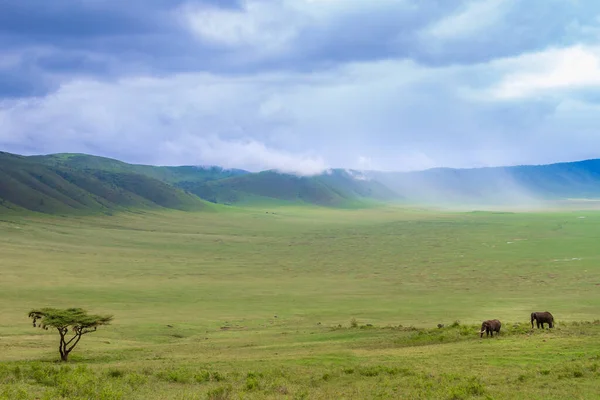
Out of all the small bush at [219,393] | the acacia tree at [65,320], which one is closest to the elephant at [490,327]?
the small bush at [219,393]

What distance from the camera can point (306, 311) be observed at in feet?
213

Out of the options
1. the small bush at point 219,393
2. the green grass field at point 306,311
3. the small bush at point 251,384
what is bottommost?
the green grass field at point 306,311

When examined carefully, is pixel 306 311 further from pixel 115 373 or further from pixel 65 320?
pixel 115 373

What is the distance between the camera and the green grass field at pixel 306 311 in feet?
75.6

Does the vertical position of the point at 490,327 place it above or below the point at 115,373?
above

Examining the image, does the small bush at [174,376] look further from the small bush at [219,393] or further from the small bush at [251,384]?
the small bush at [219,393]

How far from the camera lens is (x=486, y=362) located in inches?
1032

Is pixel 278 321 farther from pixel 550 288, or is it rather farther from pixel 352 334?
pixel 550 288

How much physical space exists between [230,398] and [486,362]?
12.3 meters

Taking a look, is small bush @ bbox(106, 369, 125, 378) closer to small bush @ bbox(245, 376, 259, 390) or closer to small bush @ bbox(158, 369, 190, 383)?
small bush @ bbox(158, 369, 190, 383)

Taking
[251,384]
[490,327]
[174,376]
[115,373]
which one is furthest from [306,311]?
[251,384]

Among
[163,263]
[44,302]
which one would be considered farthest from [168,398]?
[163,263]

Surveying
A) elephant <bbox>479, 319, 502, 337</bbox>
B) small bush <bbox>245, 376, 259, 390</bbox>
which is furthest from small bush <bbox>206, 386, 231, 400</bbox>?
elephant <bbox>479, 319, 502, 337</bbox>

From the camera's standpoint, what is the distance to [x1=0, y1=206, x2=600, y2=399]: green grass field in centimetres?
Result: 2303
